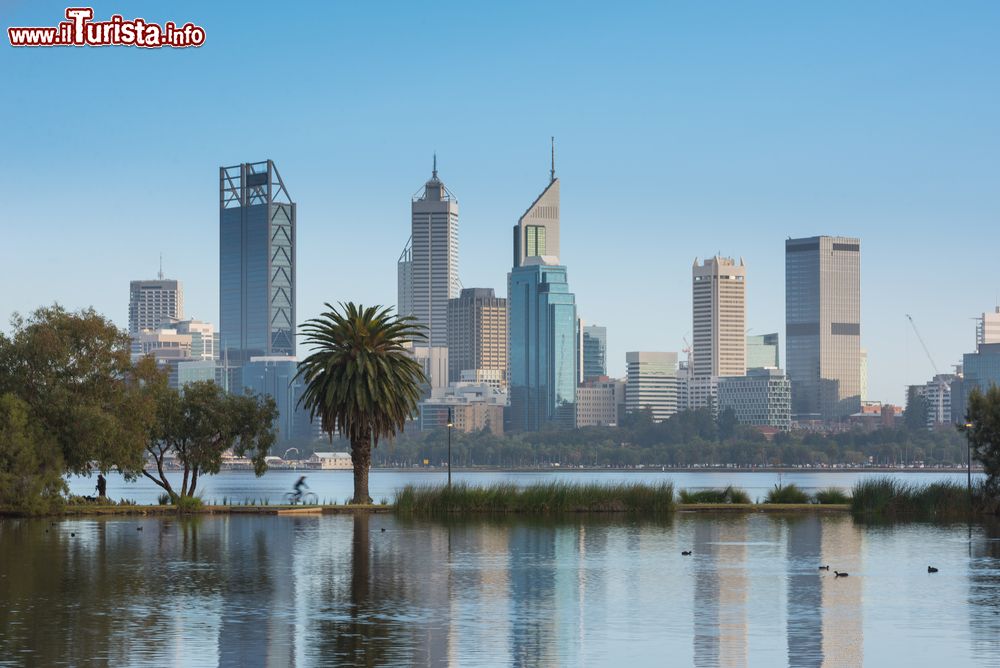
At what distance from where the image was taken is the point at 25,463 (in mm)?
60688

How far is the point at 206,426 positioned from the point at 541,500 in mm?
16838

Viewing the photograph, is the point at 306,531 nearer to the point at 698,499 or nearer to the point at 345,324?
the point at 345,324

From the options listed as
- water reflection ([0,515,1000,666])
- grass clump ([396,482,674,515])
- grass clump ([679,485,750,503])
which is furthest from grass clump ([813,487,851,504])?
water reflection ([0,515,1000,666])

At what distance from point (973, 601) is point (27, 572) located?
21.7 m

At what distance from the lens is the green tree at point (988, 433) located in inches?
2488

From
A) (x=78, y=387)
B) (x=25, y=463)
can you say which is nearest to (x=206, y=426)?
(x=78, y=387)

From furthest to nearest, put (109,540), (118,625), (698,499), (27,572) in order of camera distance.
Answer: (698,499)
(109,540)
(27,572)
(118,625)

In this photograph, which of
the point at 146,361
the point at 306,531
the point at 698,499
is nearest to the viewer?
the point at 306,531

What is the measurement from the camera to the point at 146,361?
224ft

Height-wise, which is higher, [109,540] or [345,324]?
[345,324]

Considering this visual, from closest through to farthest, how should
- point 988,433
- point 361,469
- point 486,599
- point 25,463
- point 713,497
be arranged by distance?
1. point 486,599
2. point 25,463
3. point 988,433
4. point 361,469
5. point 713,497

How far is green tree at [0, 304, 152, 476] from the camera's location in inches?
2517

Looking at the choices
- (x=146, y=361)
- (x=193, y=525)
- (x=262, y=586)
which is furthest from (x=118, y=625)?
(x=146, y=361)

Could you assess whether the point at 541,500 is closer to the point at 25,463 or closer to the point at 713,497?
the point at 713,497
